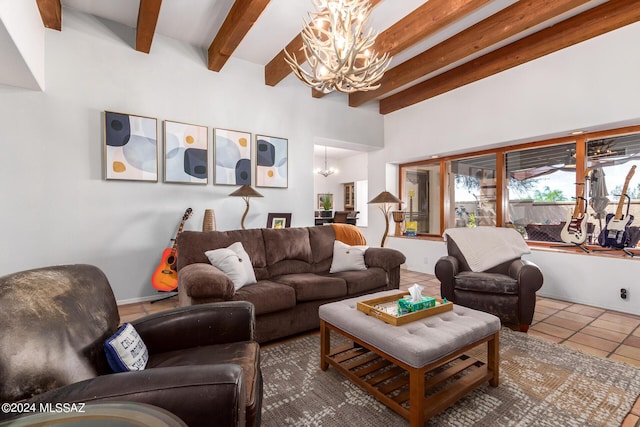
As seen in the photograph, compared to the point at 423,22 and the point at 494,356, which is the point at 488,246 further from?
the point at 423,22

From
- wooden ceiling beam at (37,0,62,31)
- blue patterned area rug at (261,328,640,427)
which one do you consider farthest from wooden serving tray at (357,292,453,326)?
wooden ceiling beam at (37,0,62,31)

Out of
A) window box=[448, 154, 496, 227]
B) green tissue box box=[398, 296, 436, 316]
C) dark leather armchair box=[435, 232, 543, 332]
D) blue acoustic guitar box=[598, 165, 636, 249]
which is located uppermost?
window box=[448, 154, 496, 227]

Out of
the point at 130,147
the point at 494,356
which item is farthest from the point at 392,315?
the point at 130,147

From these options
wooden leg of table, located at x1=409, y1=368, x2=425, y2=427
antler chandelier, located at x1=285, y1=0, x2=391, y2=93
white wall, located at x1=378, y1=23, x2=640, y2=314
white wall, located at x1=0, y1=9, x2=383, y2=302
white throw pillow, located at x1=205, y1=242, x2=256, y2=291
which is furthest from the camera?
white wall, located at x1=378, y1=23, x2=640, y2=314

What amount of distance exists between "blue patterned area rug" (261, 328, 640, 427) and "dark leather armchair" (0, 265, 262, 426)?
57cm

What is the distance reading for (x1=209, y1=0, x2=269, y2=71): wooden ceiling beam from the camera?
2.82m

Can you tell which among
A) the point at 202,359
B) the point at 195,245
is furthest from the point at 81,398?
the point at 195,245

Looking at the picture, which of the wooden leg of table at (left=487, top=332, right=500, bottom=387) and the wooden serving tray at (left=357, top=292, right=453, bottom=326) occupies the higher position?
the wooden serving tray at (left=357, top=292, right=453, bottom=326)

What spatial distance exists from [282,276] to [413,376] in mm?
1736

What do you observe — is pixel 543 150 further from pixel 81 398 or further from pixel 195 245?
pixel 81 398

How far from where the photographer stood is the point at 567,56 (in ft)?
11.5

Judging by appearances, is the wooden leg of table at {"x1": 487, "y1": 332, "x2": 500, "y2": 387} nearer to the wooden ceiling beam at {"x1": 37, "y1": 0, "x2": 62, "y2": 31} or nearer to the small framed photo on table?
the small framed photo on table

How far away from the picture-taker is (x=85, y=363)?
1.04 metres

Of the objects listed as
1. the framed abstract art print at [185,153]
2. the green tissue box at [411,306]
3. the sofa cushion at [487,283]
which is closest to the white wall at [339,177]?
the framed abstract art print at [185,153]
